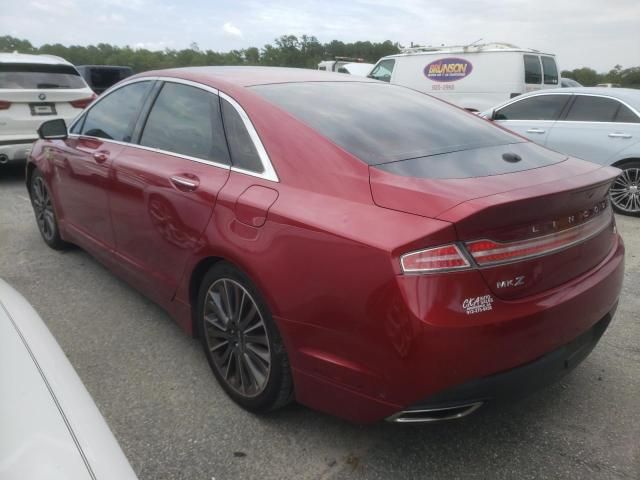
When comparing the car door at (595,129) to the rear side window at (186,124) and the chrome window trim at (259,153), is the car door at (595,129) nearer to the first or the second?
the rear side window at (186,124)

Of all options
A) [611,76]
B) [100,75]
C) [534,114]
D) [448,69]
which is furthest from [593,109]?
[611,76]

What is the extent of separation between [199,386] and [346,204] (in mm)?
1384

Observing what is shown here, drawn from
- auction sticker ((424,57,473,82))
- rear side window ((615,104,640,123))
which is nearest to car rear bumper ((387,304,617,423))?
rear side window ((615,104,640,123))

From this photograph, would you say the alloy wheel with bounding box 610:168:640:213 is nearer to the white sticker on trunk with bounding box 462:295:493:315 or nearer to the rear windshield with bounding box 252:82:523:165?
the rear windshield with bounding box 252:82:523:165

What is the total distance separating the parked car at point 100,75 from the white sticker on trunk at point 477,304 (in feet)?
51.4

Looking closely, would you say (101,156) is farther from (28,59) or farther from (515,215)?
(28,59)

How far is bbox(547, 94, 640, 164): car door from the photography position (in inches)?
262

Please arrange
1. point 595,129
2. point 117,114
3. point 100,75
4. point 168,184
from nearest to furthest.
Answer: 1. point 168,184
2. point 117,114
3. point 595,129
4. point 100,75

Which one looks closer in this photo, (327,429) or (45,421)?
(45,421)

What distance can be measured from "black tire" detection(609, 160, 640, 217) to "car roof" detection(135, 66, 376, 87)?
4.66 m

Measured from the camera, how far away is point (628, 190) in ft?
21.3

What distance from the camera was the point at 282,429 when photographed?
8.03ft

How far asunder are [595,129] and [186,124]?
5.87 m

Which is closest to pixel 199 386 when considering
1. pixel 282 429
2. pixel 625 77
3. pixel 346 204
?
pixel 282 429
